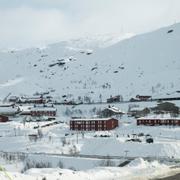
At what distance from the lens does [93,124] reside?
4778cm

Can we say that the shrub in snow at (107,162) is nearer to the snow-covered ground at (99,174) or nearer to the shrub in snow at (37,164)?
the shrub in snow at (37,164)

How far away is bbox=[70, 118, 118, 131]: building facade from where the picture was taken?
46812 mm

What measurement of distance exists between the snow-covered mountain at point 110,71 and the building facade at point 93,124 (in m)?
39.9

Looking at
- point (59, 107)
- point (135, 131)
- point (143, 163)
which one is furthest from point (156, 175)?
point (59, 107)

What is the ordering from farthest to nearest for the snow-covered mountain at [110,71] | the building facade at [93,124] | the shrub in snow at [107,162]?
the snow-covered mountain at [110,71] → the building facade at [93,124] → the shrub in snow at [107,162]

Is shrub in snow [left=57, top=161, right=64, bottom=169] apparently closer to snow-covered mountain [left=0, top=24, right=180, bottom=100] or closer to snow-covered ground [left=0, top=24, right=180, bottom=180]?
snow-covered ground [left=0, top=24, right=180, bottom=180]

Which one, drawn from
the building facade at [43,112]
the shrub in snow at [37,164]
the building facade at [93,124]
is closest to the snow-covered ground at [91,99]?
the shrub in snow at [37,164]

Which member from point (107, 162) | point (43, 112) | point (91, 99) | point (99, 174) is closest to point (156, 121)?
point (107, 162)

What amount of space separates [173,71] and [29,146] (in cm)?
7732

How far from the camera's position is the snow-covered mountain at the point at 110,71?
101438 mm

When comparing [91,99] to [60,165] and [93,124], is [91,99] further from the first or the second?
[60,165]

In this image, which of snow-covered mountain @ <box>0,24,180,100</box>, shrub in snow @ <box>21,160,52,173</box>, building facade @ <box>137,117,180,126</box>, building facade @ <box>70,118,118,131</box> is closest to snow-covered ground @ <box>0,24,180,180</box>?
snow-covered mountain @ <box>0,24,180,100</box>

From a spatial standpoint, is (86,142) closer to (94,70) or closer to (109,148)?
(109,148)

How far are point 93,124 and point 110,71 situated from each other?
7756 centimetres
